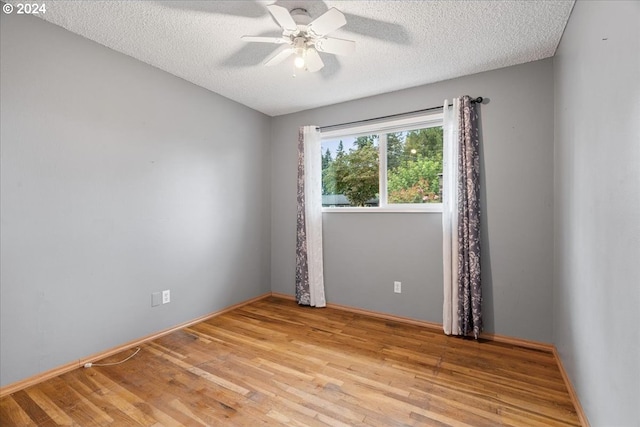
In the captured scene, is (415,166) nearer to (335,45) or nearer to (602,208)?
(335,45)

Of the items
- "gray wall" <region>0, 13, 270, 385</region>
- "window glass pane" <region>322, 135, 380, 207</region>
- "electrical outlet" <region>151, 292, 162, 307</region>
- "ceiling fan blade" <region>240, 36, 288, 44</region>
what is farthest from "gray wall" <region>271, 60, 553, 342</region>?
"electrical outlet" <region>151, 292, 162, 307</region>

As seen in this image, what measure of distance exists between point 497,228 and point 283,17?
7.87ft

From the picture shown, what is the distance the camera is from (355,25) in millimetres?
1981

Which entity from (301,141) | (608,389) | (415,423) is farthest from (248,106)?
(608,389)

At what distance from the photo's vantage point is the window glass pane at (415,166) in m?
2.93

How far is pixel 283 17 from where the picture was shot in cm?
167

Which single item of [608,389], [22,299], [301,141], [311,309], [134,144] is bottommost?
[311,309]

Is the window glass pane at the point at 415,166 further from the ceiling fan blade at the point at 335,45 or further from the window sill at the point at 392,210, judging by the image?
the ceiling fan blade at the point at 335,45

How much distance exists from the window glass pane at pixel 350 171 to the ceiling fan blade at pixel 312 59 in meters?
1.37

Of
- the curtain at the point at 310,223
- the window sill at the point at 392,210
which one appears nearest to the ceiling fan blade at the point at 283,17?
the curtain at the point at 310,223

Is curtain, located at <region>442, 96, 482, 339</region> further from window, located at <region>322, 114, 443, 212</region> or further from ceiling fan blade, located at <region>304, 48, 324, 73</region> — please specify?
ceiling fan blade, located at <region>304, 48, 324, 73</region>

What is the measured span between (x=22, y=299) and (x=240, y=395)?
5.09 ft

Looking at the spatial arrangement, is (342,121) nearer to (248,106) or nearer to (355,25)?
(248,106)

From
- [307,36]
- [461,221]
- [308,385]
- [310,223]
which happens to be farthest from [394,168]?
[308,385]
